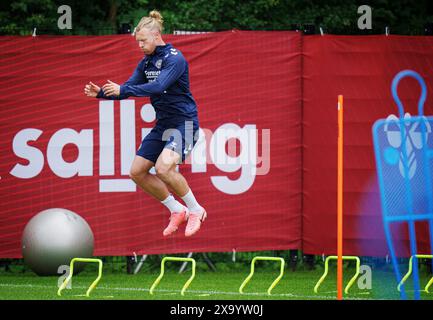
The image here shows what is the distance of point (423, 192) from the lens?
1163cm

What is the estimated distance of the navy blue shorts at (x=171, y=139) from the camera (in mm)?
10078

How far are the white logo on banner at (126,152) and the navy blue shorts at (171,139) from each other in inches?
76.2

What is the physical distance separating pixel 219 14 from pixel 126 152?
506 cm

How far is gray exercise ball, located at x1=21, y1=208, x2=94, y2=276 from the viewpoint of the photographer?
11.4m

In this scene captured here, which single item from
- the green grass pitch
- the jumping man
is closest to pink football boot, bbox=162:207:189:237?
the jumping man

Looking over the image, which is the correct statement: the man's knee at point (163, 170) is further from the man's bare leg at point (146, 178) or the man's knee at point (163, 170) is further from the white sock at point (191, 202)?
the white sock at point (191, 202)

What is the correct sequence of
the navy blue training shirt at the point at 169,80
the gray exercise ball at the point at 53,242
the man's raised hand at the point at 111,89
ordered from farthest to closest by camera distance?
the gray exercise ball at the point at 53,242
the navy blue training shirt at the point at 169,80
the man's raised hand at the point at 111,89

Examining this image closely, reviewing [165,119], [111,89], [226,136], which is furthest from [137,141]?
[111,89]

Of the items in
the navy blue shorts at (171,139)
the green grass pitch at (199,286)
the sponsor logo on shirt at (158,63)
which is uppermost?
the sponsor logo on shirt at (158,63)

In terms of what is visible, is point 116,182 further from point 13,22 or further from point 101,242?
point 13,22

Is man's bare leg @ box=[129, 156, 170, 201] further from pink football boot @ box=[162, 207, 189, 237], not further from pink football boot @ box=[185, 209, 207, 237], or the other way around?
pink football boot @ box=[185, 209, 207, 237]

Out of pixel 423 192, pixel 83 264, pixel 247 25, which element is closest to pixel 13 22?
pixel 247 25

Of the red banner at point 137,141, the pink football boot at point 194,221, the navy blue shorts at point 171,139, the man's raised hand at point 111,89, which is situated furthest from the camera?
the red banner at point 137,141

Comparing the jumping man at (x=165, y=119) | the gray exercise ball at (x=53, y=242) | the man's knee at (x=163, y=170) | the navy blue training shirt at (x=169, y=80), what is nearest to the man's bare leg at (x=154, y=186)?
the jumping man at (x=165, y=119)
